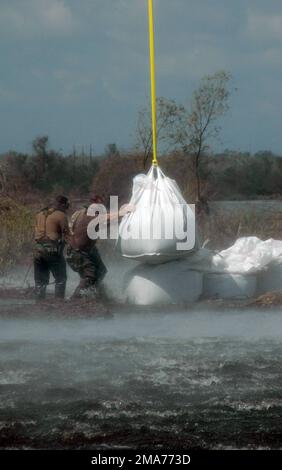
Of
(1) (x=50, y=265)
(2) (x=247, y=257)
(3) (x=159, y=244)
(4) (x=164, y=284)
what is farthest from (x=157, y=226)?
(1) (x=50, y=265)

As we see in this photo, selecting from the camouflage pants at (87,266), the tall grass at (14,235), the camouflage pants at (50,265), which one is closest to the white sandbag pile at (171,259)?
the camouflage pants at (87,266)

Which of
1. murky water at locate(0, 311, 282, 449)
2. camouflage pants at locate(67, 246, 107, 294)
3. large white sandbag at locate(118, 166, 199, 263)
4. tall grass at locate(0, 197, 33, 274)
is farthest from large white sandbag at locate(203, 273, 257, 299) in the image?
tall grass at locate(0, 197, 33, 274)

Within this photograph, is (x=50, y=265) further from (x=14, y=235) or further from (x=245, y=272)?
(x=14, y=235)

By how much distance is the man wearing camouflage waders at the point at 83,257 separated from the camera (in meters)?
10.4

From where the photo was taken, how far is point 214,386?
645 centimetres

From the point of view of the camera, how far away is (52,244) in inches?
424

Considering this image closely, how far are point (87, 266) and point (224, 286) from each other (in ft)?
5.40

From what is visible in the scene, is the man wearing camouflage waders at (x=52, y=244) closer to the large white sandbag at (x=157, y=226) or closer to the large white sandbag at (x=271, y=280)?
the large white sandbag at (x=157, y=226)

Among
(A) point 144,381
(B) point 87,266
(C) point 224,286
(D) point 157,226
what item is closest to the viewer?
(A) point 144,381

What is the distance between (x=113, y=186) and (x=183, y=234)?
955 centimetres

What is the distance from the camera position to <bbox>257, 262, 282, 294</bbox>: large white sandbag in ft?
34.1

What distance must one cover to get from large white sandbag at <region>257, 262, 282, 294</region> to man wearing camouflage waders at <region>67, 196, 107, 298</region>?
1883mm
